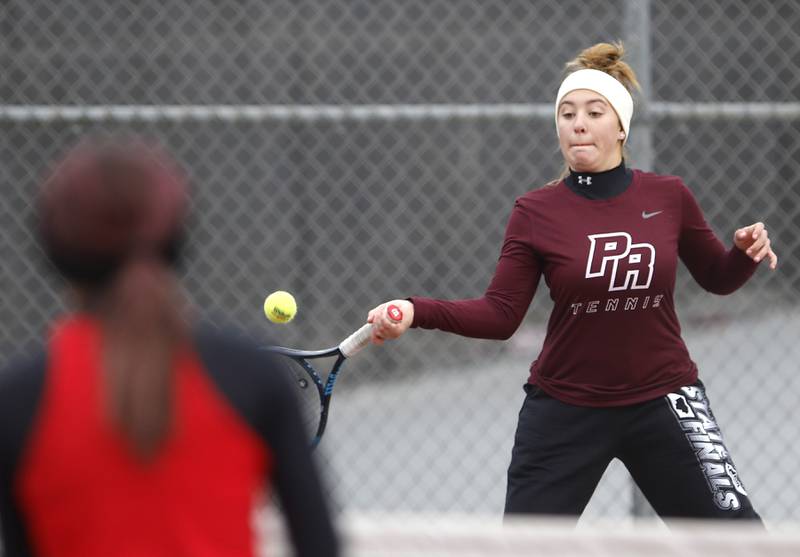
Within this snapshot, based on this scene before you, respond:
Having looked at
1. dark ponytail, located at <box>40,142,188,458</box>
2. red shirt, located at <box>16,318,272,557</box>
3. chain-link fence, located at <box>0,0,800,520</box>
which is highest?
dark ponytail, located at <box>40,142,188,458</box>

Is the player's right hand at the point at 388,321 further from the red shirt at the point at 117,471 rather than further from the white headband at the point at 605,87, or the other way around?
the red shirt at the point at 117,471

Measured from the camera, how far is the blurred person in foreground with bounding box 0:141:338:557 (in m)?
1.34

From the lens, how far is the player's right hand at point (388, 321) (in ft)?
9.78

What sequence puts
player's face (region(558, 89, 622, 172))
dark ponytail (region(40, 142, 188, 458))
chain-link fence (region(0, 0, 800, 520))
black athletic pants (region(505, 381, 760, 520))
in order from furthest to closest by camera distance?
1. chain-link fence (region(0, 0, 800, 520))
2. player's face (region(558, 89, 622, 172))
3. black athletic pants (region(505, 381, 760, 520))
4. dark ponytail (region(40, 142, 188, 458))

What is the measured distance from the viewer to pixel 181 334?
1.37m

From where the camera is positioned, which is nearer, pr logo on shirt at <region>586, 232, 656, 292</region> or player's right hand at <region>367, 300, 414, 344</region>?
player's right hand at <region>367, 300, 414, 344</region>

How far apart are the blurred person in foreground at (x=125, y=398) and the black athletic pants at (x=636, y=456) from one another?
1852mm

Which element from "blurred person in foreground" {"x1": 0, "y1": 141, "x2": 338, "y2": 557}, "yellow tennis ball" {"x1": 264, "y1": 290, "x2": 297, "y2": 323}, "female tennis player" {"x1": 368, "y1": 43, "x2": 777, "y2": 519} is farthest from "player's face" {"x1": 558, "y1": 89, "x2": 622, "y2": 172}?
"blurred person in foreground" {"x1": 0, "y1": 141, "x2": 338, "y2": 557}

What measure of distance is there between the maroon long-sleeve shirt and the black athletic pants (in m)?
0.05

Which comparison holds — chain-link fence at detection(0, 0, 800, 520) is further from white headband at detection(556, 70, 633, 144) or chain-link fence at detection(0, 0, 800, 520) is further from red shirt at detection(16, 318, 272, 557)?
red shirt at detection(16, 318, 272, 557)

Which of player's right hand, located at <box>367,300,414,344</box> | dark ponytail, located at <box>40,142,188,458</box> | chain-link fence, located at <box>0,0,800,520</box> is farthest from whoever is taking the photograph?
chain-link fence, located at <box>0,0,800,520</box>

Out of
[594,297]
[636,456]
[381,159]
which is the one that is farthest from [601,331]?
[381,159]

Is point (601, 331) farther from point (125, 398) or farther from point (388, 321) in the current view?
point (125, 398)

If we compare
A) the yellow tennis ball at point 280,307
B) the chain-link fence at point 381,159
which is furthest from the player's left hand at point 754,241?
→ the chain-link fence at point 381,159
